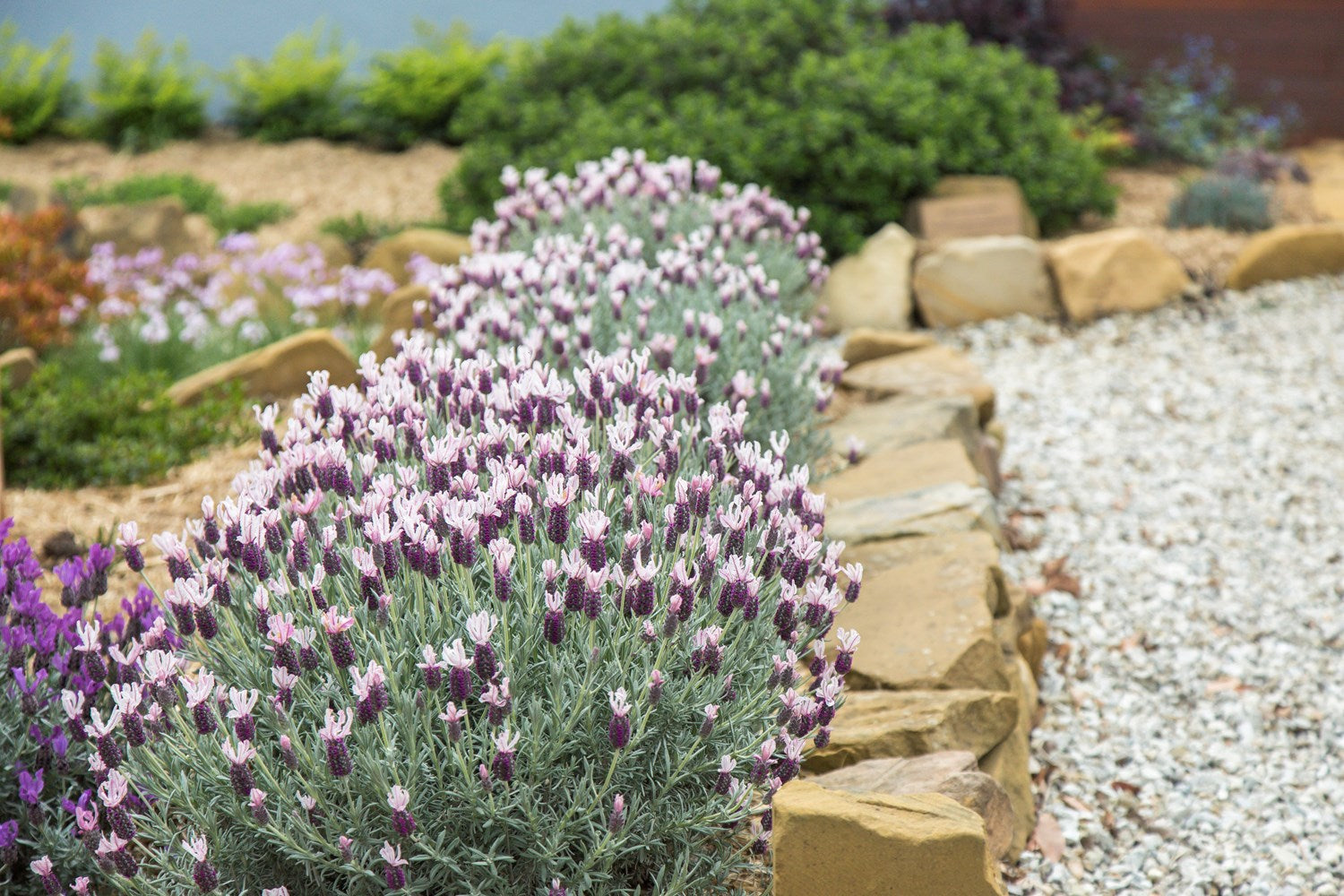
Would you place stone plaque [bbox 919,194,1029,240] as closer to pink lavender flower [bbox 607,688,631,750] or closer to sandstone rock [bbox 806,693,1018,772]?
sandstone rock [bbox 806,693,1018,772]

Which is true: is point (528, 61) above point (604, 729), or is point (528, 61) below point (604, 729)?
above

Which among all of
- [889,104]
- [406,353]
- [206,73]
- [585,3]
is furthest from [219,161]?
[406,353]

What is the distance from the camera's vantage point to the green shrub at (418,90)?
43.2ft

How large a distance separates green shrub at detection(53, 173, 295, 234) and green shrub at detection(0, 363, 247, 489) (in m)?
4.91

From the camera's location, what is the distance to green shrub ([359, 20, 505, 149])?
13180 millimetres

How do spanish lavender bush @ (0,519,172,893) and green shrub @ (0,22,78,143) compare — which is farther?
green shrub @ (0,22,78,143)

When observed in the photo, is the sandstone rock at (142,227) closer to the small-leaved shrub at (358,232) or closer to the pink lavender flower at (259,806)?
the small-leaved shrub at (358,232)

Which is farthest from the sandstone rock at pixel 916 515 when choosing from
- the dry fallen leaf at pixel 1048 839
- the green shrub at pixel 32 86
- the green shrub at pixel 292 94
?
the green shrub at pixel 32 86

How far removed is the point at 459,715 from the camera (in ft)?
7.01

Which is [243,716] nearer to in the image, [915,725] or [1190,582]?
[915,725]

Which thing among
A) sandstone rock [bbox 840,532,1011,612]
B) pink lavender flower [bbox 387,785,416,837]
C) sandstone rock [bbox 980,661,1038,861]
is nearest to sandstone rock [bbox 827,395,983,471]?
sandstone rock [bbox 840,532,1011,612]

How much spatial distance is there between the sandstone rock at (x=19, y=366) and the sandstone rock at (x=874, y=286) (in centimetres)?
481

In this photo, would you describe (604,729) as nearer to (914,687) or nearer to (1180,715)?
(914,687)

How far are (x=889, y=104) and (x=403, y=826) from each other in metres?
7.44
